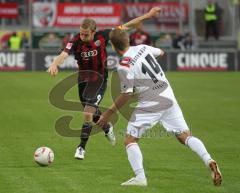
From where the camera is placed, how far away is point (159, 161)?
1361cm

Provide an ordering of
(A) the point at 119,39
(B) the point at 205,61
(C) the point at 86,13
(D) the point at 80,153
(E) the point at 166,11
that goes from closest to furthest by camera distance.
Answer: (A) the point at 119,39 → (D) the point at 80,153 → (B) the point at 205,61 → (E) the point at 166,11 → (C) the point at 86,13

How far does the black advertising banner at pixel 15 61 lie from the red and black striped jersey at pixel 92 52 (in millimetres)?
24071

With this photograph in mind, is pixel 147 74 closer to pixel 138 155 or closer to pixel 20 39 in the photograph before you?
pixel 138 155

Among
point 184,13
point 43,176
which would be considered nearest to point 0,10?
point 184,13

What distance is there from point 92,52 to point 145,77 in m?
3.41

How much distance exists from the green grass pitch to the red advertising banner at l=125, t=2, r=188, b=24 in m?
19.0

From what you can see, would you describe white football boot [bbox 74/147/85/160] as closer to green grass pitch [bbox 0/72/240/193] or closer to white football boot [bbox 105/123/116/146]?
green grass pitch [bbox 0/72/240/193]

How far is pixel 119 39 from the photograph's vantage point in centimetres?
1055

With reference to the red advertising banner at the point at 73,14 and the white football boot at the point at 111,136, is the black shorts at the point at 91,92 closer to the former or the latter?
the white football boot at the point at 111,136

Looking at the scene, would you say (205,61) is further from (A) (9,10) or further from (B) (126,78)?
(B) (126,78)

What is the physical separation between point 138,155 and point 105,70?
3989 millimetres

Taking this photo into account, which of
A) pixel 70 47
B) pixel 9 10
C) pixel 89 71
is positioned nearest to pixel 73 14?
pixel 9 10

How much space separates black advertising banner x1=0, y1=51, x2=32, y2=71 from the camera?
3812 cm

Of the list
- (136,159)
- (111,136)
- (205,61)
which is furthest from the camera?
(205,61)
